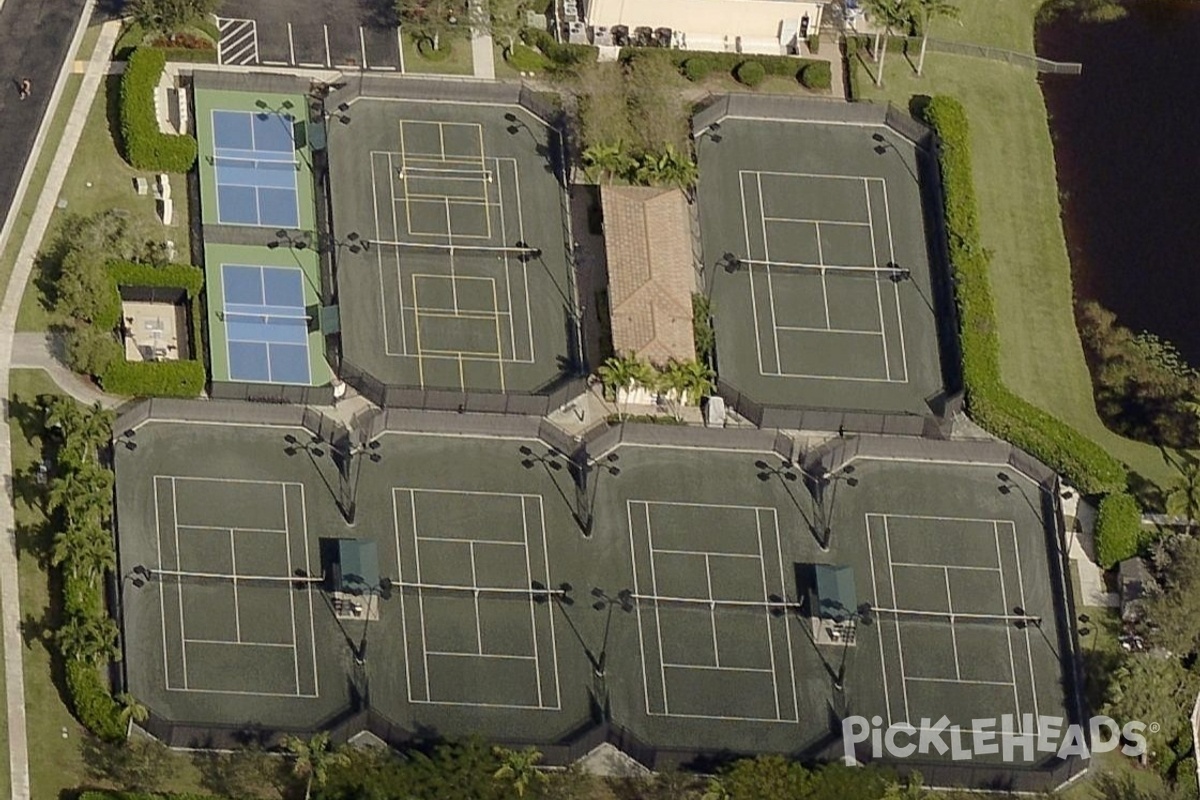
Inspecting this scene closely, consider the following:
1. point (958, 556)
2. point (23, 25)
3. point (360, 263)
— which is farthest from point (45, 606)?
point (958, 556)

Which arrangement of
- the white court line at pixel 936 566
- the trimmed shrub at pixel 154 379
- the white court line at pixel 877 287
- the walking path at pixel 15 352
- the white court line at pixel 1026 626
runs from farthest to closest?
the white court line at pixel 877 287
the white court line at pixel 936 566
the trimmed shrub at pixel 154 379
the white court line at pixel 1026 626
the walking path at pixel 15 352

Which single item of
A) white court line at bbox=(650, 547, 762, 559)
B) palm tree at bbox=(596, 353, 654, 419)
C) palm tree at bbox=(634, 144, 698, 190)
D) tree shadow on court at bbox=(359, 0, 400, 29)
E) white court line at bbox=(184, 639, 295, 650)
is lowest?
white court line at bbox=(184, 639, 295, 650)

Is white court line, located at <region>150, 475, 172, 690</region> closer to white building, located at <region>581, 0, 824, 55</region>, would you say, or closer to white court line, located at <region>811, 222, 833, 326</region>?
white court line, located at <region>811, 222, 833, 326</region>

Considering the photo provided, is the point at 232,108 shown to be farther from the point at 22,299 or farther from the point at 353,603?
the point at 353,603

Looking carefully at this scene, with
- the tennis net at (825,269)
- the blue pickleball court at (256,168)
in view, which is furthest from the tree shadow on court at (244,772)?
the tennis net at (825,269)

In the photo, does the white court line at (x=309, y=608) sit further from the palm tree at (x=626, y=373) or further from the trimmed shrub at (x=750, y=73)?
the trimmed shrub at (x=750, y=73)

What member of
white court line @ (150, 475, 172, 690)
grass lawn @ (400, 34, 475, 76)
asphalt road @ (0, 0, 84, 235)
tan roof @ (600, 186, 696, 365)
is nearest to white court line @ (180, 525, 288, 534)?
white court line @ (150, 475, 172, 690)
